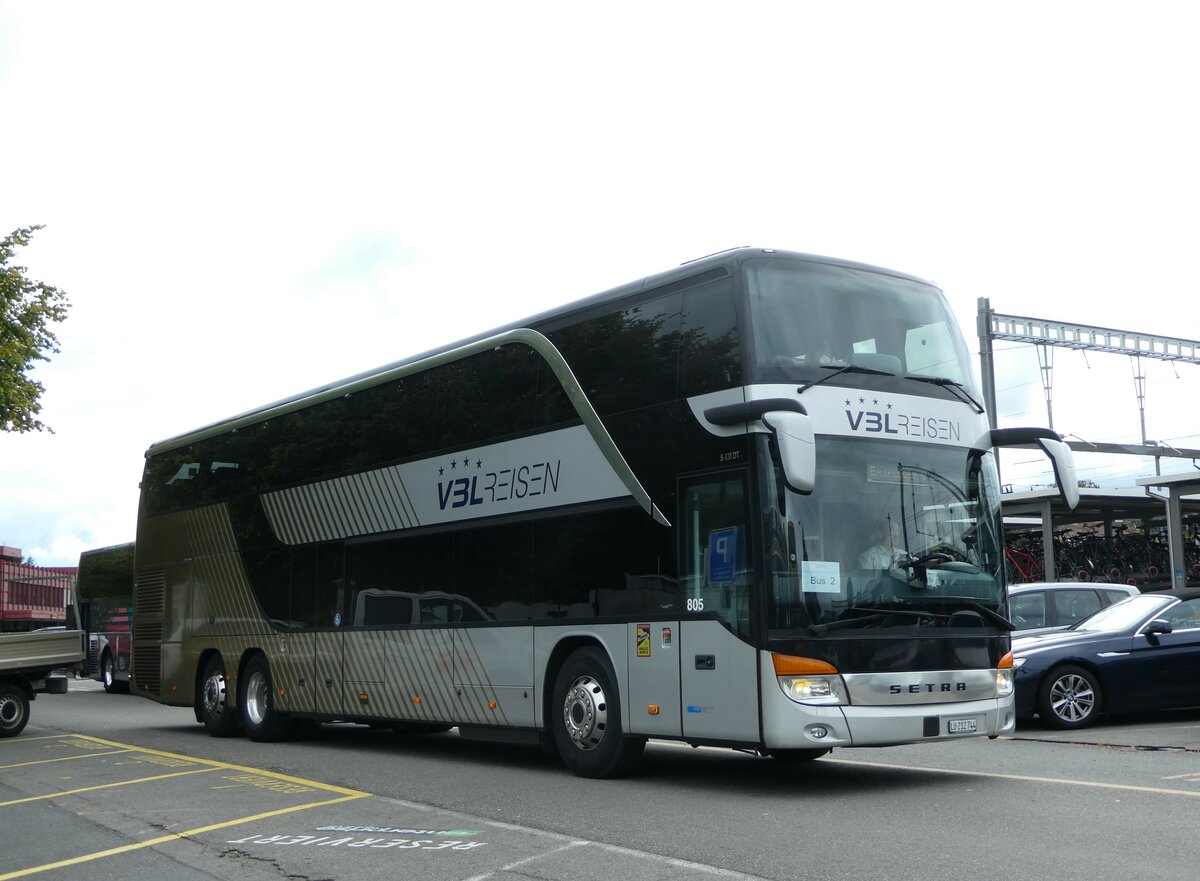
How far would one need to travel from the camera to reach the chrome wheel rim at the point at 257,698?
1683 centimetres

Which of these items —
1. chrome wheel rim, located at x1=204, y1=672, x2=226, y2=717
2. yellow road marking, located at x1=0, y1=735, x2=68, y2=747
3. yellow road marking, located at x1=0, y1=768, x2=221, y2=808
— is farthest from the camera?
chrome wheel rim, located at x1=204, y1=672, x2=226, y2=717

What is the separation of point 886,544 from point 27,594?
72682 millimetres

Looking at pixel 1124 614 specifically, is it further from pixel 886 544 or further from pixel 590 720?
pixel 590 720

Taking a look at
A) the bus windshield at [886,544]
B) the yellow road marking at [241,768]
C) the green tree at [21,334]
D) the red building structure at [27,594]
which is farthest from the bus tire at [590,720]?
the red building structure at [27,594]

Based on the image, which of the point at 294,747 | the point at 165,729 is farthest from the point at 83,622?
the point at 294,747

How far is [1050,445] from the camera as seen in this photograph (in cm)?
1091

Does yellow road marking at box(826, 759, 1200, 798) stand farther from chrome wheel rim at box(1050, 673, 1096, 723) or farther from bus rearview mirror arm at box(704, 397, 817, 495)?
chrome wheel rim at box(1050, 673, 1096, 723)

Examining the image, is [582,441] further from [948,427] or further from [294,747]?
[294,747]

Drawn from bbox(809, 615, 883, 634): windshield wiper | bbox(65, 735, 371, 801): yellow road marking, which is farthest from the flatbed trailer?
bbox(809, 615, 883, 634): windshield wiper

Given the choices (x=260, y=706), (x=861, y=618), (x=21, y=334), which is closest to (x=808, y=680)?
(x=861, y=618)

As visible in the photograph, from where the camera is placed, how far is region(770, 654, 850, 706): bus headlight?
30.9ft

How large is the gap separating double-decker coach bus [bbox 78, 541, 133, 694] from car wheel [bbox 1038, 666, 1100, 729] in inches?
909

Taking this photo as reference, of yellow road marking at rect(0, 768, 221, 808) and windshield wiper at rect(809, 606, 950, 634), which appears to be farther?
yellow road marking at rect(0, 768, 221, 808)

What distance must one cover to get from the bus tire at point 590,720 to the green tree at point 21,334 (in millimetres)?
19403
